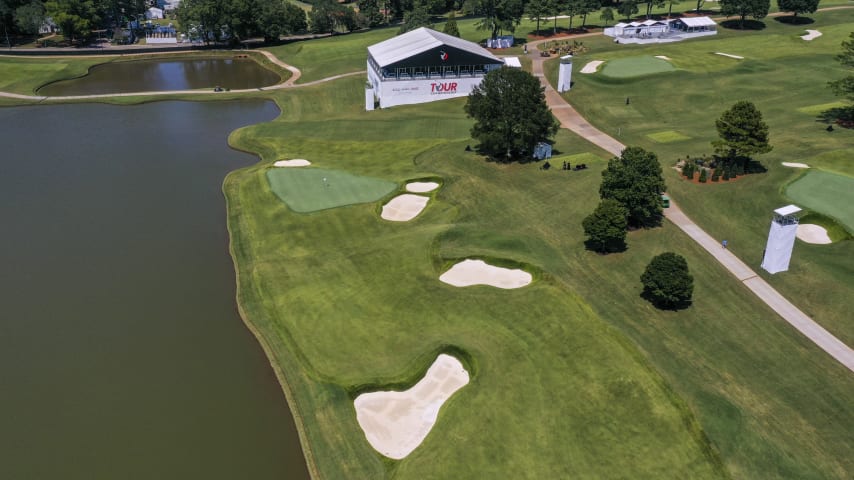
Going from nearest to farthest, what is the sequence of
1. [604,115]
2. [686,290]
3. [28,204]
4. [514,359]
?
[514,359], [686,290], [28,204], [604,115]

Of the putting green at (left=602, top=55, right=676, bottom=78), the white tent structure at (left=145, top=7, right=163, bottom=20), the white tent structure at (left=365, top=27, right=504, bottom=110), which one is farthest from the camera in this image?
the white tent structure at (left=145, top=7, right=163, bottom=20)

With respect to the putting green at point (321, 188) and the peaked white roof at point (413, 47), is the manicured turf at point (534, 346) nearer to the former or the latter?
the putting green at point (321, 188)

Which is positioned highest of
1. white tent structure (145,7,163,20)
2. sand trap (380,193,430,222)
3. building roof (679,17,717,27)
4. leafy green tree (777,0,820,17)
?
white tent structure (145,7,163,20)

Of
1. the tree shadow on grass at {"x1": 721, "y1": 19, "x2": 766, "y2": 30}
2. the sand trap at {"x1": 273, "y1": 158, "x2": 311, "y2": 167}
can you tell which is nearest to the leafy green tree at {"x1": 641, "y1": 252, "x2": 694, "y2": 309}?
the sand trap at {"x1": 273, "y1": 158, "x2": 311, "y2": 167}

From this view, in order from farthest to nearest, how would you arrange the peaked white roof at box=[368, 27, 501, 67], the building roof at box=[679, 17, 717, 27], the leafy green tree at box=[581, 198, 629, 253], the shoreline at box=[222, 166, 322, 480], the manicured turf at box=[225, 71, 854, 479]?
the building roof at box=[679, 17, 717, 27] < the peaked white roof at box=[368, 27, 501, 67] < the leafy green tree at box=[581, 198, 629, 253] < the shoreline at box=[222, 166, 322, 480] < the manicured turf at box=[225, 71, 854, 479]

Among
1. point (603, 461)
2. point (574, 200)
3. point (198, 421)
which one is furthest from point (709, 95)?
point (198, 421)

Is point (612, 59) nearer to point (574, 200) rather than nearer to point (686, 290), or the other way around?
point (574, 200)

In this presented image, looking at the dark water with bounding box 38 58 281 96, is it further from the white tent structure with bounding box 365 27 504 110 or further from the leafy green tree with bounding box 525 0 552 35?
the leafy green tree with bounding box 525 0 552 35
